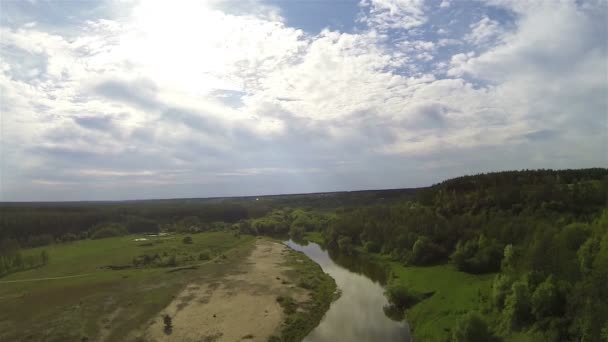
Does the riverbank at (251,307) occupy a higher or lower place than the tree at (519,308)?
lower

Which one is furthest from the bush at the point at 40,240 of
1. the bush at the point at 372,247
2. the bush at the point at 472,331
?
the bush at the point at 472,331

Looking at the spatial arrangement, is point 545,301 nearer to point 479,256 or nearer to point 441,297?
point 441,297

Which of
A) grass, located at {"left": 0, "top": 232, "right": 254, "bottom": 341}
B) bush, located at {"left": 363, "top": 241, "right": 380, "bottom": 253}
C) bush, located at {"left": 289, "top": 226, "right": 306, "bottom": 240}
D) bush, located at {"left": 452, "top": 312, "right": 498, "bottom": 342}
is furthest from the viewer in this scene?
bush, located at {"left": 289, "top": 226, "right": 306, "bottom": 240}

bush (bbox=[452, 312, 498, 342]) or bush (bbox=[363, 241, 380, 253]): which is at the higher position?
bush (bbox=[452, 312, 498, 342])

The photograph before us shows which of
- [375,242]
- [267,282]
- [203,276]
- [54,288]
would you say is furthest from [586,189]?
[54,288]

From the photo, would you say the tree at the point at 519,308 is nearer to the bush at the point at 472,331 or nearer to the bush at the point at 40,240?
the bush at the point at 472,331

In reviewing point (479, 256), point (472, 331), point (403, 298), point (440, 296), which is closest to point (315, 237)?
point (479, 256)

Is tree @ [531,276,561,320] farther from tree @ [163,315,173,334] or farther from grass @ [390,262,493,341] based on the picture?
tree @ [163,315,173,334]

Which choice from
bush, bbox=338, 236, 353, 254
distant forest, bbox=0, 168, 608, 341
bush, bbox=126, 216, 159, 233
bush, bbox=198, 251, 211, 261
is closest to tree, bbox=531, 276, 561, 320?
distant forest, bbox=0, 168, 608, 341

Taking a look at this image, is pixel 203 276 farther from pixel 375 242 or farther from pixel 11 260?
pixel 11 260
